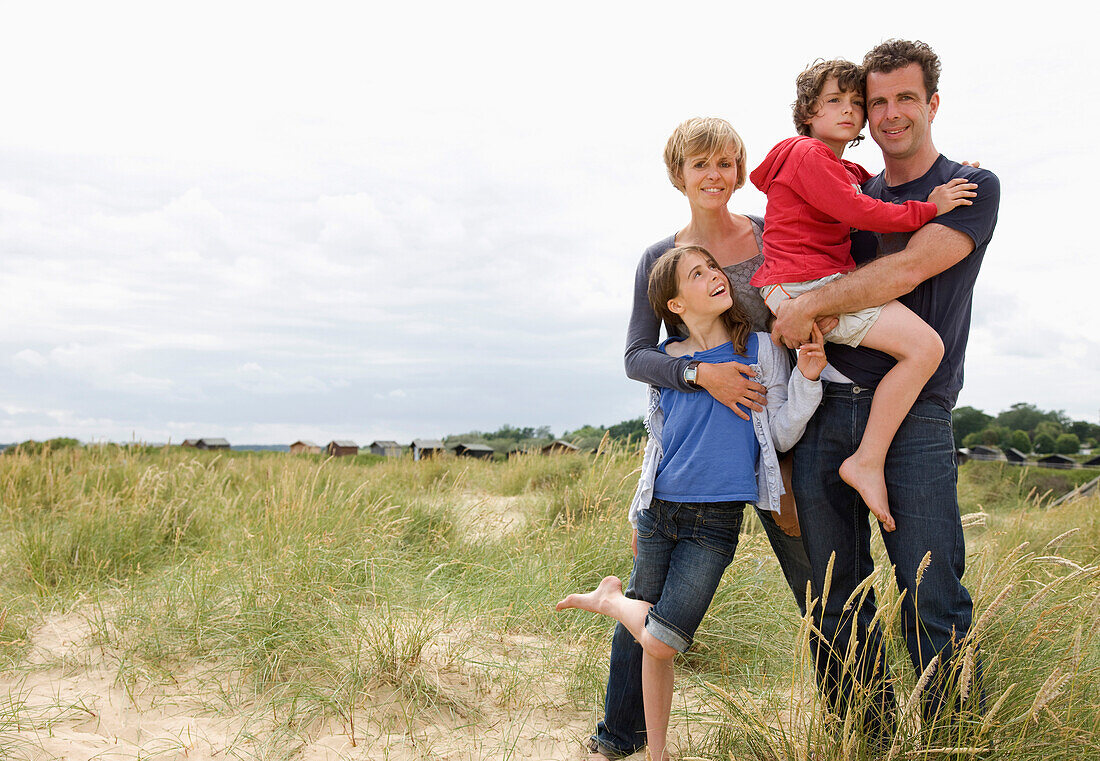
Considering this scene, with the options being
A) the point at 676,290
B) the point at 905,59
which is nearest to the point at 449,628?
the point at 676,290

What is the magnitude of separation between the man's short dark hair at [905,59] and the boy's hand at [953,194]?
36cm

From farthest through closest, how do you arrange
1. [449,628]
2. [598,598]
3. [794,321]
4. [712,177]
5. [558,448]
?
[558,448] → [449,628] → [598,598] → [712,177] → [794,321]

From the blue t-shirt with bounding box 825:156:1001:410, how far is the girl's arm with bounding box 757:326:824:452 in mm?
153

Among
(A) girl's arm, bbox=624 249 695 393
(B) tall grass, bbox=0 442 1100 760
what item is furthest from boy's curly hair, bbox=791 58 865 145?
(B) tall grass, bbox=0 442 1100 760

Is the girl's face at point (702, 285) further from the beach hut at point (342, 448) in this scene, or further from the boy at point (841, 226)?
the beach hut at point (342, 448)

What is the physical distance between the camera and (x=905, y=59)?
2.47 meters

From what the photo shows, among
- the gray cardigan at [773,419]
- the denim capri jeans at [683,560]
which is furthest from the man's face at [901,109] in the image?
the denim capri jeans at [683,560]

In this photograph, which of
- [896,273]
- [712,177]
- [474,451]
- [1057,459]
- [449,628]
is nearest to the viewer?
[896,273]

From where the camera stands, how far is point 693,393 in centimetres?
260

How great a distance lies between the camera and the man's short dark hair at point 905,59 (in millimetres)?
2469

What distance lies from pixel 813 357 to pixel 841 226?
0.52m

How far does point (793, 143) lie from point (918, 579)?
4.83 ft

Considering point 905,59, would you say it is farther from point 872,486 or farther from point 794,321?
point 872,486

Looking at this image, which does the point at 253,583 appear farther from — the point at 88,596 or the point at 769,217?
the point at 769,217
